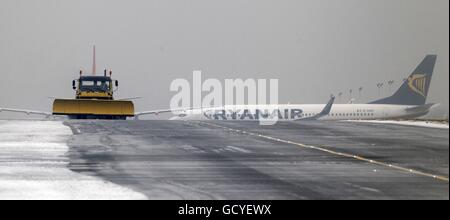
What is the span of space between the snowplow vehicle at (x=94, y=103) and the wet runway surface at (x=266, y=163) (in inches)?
543

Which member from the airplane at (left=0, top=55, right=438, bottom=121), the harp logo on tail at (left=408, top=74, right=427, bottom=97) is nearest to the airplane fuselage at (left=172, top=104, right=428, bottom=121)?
the airplane at (left=0, top=55, right=438, bottom=121)

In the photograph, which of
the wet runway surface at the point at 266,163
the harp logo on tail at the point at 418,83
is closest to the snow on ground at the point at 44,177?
the wet runway surface at the point at 266,163

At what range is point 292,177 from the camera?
23.1 m

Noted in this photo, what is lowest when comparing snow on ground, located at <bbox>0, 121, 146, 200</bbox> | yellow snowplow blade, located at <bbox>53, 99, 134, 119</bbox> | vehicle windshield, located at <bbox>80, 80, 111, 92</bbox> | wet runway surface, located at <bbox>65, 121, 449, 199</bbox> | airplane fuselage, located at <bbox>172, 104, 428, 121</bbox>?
airplane fuselage, located at <bbox>172, 104, 428, 121</bbox>

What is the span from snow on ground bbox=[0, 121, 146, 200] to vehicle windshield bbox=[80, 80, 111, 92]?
25005mm

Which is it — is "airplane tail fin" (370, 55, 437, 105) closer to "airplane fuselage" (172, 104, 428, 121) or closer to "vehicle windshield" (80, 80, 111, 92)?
"airplane fuselage" (172, 104, 428, 121)

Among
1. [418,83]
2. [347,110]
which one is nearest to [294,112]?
[347,110]

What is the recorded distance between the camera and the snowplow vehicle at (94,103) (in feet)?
193

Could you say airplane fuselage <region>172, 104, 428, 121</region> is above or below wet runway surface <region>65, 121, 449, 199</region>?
below

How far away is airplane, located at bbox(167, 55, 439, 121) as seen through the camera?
411 feet

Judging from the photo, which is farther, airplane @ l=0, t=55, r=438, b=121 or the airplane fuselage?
the airplane fuselage

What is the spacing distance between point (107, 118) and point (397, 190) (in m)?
42.0
